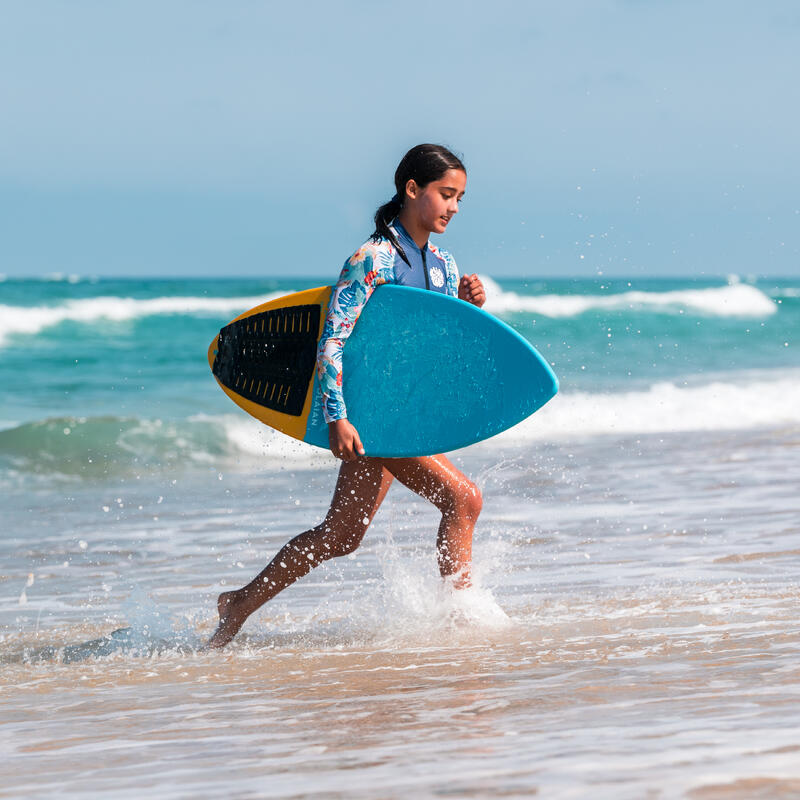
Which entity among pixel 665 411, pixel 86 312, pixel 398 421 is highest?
pixel 398 421

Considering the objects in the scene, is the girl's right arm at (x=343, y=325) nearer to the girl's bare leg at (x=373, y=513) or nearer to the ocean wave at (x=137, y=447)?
the girl's bare leg at (x=373, y=513)

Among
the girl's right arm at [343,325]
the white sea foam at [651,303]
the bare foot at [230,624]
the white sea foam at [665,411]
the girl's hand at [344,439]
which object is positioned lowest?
the white sea foam at [651,303]

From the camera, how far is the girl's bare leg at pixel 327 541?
3.90 meters

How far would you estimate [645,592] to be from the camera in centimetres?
457

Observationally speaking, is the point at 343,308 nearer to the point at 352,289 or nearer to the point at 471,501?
the point at 352,289

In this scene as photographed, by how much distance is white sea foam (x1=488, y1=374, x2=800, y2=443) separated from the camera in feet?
38.3

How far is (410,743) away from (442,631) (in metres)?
1.37

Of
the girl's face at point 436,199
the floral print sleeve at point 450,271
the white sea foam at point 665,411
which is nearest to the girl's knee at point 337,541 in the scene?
the floral print sleeve at point 450,271

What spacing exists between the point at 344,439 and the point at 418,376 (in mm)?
439

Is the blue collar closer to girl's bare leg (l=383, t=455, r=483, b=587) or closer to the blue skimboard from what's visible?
the blue skimboard

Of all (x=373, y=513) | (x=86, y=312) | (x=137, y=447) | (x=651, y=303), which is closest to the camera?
(x=373, y=513)

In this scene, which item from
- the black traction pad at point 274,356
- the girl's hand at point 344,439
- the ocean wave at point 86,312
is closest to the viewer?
the girl's hand at point 344,439

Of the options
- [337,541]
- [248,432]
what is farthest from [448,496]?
[248,432]

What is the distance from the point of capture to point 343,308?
374 cm
